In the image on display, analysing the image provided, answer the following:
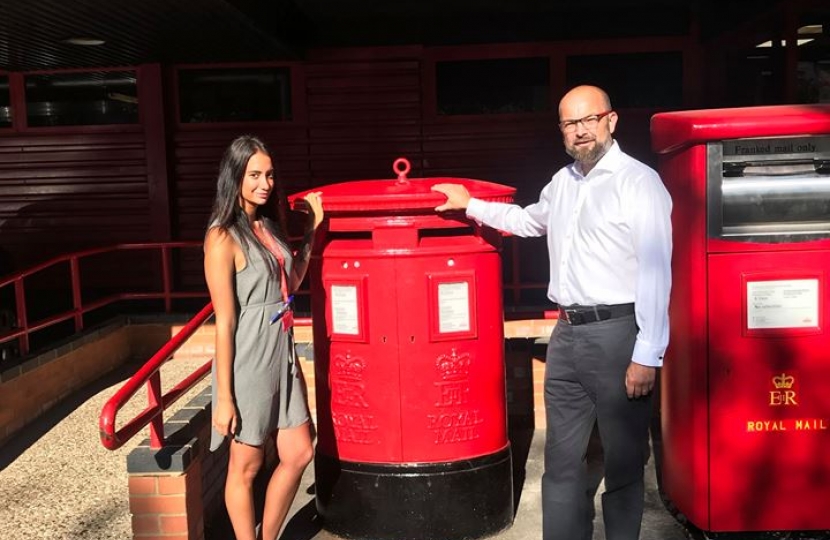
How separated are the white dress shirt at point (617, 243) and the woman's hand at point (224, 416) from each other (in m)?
1.49

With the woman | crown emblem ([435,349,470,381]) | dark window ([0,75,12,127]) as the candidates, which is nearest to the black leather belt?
crown emblem ([435,349,470,381])

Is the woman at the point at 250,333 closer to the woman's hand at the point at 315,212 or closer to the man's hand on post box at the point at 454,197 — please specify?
the woman's hand at the point at 315,212

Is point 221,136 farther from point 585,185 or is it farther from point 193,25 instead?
point 585,185

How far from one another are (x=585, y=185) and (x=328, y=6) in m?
6.41

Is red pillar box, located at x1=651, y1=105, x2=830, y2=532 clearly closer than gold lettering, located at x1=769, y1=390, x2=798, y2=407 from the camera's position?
Yes

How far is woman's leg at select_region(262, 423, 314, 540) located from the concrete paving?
1.98 feet

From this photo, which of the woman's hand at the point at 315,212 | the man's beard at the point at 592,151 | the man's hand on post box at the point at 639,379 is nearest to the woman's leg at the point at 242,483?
the woman's hand at the point at 315,212

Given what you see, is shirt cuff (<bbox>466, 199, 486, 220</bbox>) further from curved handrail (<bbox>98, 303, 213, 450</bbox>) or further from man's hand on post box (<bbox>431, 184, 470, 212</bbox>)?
curved handrail (<bbox>98, 303, 213, 450</bbox>)

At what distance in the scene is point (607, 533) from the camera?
374 centimetres

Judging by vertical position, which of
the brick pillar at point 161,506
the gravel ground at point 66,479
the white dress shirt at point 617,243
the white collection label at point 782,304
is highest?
the white dress shirt at point 617,243

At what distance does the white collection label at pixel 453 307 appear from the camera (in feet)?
13.2

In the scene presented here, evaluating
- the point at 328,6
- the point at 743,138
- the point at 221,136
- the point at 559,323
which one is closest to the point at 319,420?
the point at 559,323

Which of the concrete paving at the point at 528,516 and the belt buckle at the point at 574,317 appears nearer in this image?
the belt buckle at the point at 574,317

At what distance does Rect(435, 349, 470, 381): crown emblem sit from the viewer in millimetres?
4066
